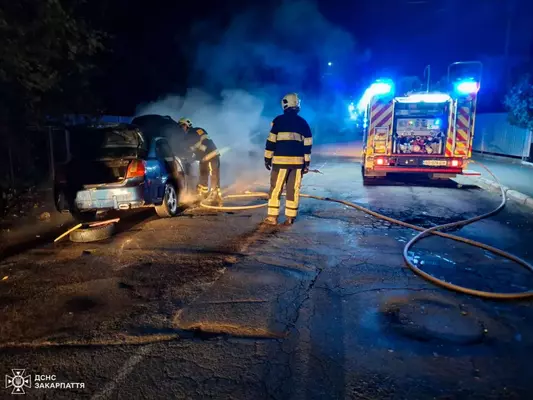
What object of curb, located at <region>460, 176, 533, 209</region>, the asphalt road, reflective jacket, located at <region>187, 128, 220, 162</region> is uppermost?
reflective jacket, located at <region>187, 128, 220, 162</region>

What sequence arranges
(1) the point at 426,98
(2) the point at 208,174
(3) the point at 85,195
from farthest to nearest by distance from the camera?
(1) the point at 426,98
(2) the point at 208,174
(3) the point at 85,195

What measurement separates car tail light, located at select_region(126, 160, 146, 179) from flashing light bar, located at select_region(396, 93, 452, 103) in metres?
6.97

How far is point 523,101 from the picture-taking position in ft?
47.6

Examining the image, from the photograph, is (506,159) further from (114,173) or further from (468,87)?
(114,173)

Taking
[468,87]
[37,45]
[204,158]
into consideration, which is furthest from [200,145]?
[468,87]

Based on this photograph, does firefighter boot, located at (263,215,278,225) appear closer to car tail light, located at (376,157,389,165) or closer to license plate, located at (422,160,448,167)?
car tail light, located at (376,157,389,165)

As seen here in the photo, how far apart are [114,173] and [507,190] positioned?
8.19 m

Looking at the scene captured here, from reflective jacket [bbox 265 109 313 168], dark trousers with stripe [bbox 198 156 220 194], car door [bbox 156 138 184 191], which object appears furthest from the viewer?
dark trousers with stripe [bbox 198 156 220 194]

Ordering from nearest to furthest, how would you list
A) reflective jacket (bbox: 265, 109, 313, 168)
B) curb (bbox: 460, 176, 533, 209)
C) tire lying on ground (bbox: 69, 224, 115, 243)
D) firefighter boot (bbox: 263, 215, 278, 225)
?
1. tire lying on ground (bbox: 69, 224, 115, 243)
2. reflective jacket (bbox: 265, 109, 313, 168)
3. firefighter boot (bbox: 263, 215, 278, 225)
4. curb (bbox: 460, 176, 533, 209)

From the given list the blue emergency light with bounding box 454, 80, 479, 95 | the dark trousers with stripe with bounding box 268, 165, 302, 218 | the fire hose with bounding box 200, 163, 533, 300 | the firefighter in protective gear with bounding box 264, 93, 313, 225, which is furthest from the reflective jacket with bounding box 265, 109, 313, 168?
the blue emergency light with bounding box 454, 80, 479, 95

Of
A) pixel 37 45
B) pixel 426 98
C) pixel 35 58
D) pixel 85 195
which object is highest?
pixel 37 45

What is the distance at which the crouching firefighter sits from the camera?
8164 mm

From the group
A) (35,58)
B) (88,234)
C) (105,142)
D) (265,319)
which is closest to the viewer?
(265,319)

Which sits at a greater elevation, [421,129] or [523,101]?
[523,101]
